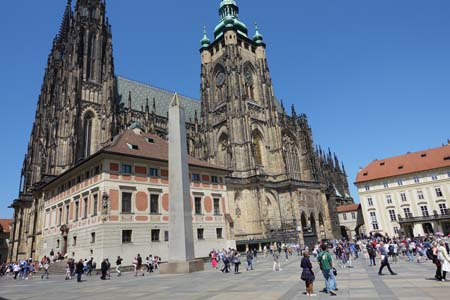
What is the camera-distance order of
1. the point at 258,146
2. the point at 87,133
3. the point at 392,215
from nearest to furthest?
the point at 87,133 → the point at 392,215 → the point at 258,146

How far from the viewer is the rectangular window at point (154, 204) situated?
27.5 metres

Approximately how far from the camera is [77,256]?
26.5 m

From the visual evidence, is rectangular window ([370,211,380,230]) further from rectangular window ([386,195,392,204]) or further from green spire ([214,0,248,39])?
green spire ([214,0,248,39])

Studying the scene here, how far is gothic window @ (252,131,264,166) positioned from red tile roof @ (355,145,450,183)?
1772 cm

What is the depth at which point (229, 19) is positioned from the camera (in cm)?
6041

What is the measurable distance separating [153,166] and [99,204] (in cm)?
578

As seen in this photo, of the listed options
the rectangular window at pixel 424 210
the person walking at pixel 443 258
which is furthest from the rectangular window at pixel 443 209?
the person walking at pixel 443 258

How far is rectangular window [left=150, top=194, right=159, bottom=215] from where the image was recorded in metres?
27.5

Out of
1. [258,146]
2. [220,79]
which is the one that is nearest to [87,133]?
[220,79]

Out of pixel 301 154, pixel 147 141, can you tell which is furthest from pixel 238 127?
pixel 147 141

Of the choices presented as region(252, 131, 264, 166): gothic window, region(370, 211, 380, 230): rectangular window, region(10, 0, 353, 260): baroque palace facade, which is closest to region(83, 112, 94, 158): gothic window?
region(10, 0, 353, 260): baroque palace facade

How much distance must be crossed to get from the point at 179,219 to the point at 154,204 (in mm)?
11171

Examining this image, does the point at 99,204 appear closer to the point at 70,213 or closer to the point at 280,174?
the point at 70,213

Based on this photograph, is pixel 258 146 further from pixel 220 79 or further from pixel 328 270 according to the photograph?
pixel 328 270
